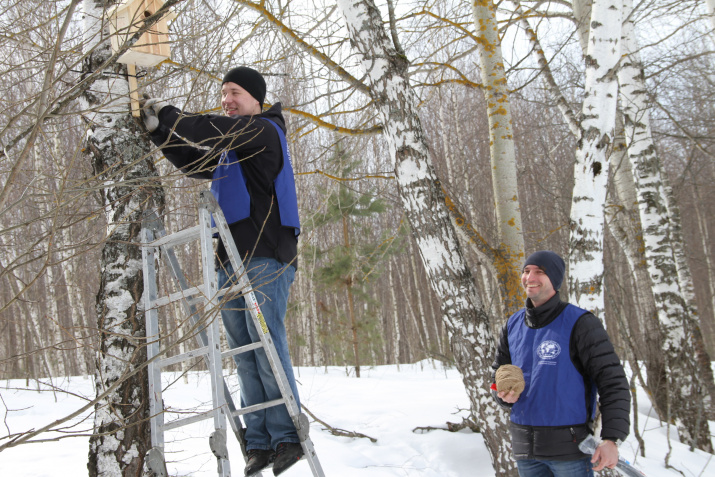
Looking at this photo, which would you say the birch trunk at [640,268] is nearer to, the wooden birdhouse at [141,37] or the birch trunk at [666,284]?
the birch trunk at [666,284]

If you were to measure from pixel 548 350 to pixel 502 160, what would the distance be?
8.11 ft

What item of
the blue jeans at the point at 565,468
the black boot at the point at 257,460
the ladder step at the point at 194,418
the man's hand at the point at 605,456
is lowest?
the blue jeans at the point at 565,468

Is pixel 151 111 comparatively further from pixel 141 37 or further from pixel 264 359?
pixel 264 359

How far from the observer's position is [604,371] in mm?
2617

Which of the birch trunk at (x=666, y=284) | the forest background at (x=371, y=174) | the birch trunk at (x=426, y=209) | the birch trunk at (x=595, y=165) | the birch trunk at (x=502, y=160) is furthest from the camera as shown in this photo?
the birch trunk at (x=666, y=284)

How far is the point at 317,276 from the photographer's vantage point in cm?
1262

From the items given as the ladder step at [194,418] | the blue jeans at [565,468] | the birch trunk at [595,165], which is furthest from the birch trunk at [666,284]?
the ladder step at [194,418]

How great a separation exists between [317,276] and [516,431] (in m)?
9.93

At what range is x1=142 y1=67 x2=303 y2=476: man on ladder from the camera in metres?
2.59

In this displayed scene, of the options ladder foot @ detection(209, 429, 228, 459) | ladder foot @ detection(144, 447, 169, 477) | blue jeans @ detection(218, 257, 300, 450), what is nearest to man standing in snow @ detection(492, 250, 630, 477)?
blue jeans @ detection(218, 257, 300, 450)

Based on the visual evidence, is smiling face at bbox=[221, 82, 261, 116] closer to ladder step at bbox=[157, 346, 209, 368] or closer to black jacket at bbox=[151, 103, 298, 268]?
black jacket at bbox=[151, 103, 298, 268]

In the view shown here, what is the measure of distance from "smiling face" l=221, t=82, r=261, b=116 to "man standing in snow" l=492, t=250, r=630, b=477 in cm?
177

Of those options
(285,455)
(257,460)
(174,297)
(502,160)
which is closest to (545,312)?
(285,455)

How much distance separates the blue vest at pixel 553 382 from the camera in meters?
2.68
